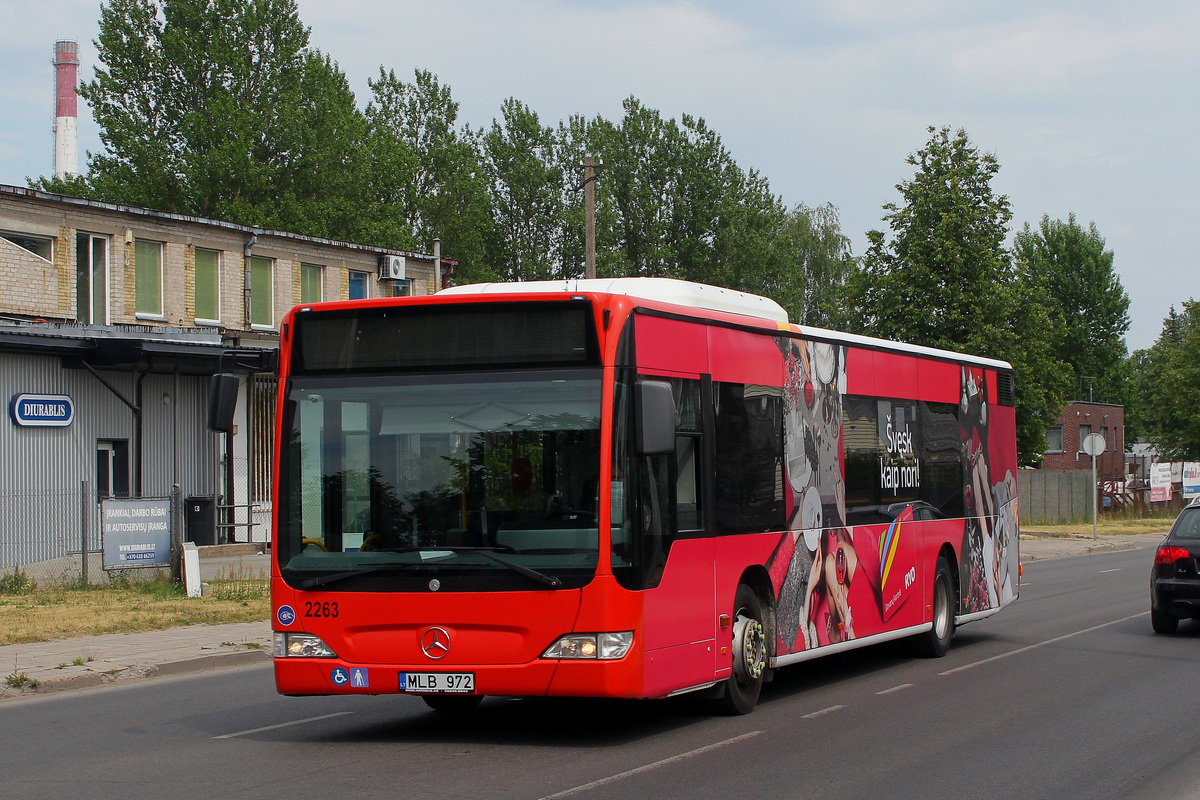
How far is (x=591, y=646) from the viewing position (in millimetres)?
8375

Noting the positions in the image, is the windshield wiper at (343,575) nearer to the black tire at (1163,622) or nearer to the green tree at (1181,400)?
the black tire at (1163,622)

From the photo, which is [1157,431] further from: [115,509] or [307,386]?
[307,386]

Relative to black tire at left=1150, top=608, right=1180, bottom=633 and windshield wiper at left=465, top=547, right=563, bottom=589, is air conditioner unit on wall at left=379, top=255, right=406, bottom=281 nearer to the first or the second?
black tire at left=1150, top=608, right=1180, bottom=633

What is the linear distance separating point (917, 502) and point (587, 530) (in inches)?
247

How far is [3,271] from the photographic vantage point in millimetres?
28609

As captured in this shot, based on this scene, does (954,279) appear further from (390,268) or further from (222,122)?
(222,122)

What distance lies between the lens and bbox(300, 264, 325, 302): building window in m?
36.8

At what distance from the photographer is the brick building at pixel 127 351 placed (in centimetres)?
2580

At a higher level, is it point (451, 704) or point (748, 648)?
point (748, 648)

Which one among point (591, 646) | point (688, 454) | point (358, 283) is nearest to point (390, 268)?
point (358, 283)

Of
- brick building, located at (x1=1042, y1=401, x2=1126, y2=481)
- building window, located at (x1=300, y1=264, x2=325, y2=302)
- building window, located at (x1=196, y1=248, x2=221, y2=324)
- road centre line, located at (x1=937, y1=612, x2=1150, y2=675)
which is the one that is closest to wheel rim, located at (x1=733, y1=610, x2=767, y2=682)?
road centre line, located at (x1=937, y1=612, x2=1150, y2=675)

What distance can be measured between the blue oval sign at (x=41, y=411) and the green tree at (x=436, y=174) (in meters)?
33.8

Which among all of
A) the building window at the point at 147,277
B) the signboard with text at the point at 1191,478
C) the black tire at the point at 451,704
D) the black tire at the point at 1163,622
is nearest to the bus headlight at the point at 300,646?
the black tire at the point at 451,704

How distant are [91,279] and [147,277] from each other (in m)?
1.59
